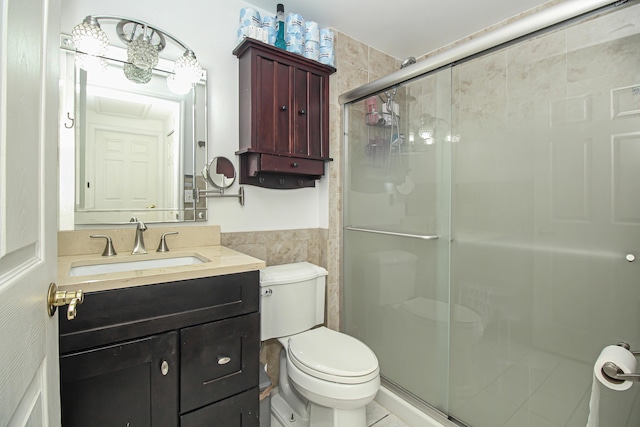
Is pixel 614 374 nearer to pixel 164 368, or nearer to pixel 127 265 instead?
pixel 164 368

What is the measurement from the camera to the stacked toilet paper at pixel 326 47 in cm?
184

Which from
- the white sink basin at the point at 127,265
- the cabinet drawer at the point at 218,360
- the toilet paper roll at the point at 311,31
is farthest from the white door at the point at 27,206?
the toilet paper roll at the point at 311,31

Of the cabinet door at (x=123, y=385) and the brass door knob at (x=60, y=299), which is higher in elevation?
the brass door knob at (x=60, y=299)

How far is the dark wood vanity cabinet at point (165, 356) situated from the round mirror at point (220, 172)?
0.68 metres

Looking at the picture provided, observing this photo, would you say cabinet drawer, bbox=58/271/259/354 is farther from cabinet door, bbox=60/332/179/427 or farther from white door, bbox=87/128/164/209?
white door, bbox=87/128/164/209

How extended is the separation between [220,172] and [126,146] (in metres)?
0.44

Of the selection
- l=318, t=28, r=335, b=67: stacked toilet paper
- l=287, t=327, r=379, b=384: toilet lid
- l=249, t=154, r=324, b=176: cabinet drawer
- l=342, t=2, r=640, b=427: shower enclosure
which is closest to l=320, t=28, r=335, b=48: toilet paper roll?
l=318, t=28, r=335, b=67: stacked toilet paper

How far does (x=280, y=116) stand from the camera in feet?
5.57

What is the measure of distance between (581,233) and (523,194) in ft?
0.79

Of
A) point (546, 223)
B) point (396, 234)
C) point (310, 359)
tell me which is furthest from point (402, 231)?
point (310, 359)

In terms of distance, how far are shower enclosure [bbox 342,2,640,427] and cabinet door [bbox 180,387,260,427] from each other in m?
0.90

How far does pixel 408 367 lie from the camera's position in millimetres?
1699

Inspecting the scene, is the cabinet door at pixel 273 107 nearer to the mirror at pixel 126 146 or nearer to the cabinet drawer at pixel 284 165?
the cabinet drawer at pixel 284 165

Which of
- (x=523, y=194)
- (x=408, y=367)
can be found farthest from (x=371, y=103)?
(x=408, y=367)
